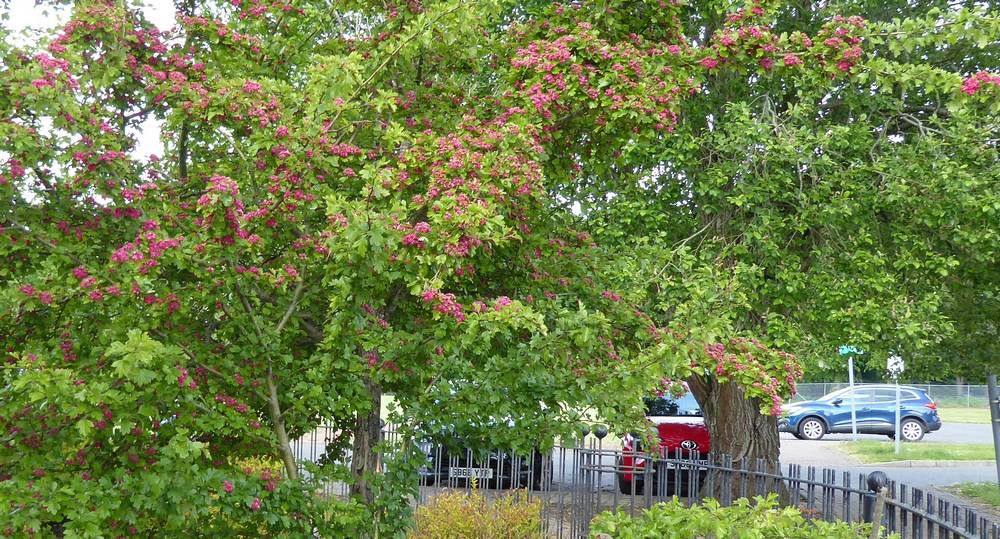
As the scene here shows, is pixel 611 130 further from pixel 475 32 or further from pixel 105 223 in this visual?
pixel 105 223

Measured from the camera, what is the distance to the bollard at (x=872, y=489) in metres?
4.27

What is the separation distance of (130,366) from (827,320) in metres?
7.44

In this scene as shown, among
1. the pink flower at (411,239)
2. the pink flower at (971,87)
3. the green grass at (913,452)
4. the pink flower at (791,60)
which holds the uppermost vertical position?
the pink flower at (791,60)

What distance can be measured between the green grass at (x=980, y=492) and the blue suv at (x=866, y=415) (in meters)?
8.19

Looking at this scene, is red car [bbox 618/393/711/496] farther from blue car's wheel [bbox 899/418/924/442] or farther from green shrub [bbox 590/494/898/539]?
blue car's wheel [bbox 899/418/924/442]

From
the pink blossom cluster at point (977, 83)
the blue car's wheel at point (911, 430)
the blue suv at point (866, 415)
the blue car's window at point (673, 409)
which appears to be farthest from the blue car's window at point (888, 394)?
the pink blossom cluster at point (977, 83)

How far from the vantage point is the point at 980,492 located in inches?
582

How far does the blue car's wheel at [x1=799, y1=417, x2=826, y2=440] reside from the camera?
24812mm

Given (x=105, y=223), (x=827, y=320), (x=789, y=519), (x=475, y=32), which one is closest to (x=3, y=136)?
(x=105, y=223)

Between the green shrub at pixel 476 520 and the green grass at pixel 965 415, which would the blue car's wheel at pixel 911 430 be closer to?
the green grass at pixel 965 415

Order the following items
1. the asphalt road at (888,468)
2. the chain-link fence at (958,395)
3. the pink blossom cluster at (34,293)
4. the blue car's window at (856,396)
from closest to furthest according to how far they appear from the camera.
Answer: the pink blossom cluster at (34,293) → the asphalt road at (888,468) → the blue car's window at (856,396) → the chain-link fence at (958,395)

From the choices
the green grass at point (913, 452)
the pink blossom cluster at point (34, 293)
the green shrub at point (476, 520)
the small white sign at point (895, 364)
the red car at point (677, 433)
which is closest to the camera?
the pink blossom cluster at point (34, 293)

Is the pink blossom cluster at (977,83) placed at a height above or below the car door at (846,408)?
above

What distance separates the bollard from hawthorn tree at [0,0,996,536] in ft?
2.21
